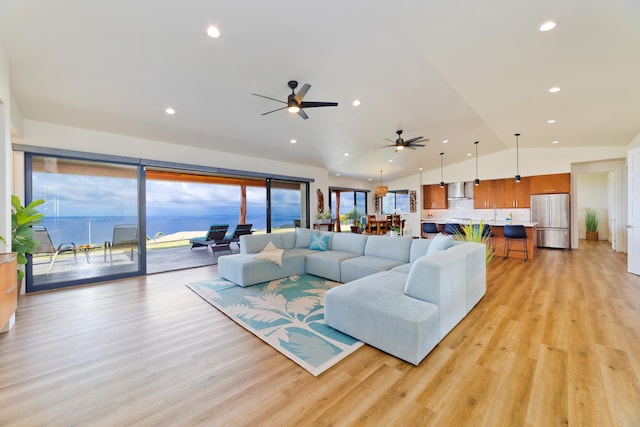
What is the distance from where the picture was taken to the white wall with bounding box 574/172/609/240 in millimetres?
9055

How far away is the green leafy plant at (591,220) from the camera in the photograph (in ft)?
29.9

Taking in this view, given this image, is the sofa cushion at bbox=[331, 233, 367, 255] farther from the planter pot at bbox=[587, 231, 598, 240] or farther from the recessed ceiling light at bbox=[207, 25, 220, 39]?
the planter pot at bbox=[587, 231, 598, 240]

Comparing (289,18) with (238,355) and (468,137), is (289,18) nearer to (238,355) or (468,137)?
(238,355)

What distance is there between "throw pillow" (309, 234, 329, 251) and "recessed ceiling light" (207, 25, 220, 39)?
3.67 meters

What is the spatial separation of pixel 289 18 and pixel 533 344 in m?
3.85

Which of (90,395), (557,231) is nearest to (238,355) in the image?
(90,395)

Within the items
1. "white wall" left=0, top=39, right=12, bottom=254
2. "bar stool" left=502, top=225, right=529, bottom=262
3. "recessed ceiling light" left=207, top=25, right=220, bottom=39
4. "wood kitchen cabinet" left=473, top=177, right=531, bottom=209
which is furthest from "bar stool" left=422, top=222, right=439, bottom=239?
"white wall" left=0, top=39, right=12, bottom=254

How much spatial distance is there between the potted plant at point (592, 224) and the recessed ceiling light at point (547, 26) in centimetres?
1017

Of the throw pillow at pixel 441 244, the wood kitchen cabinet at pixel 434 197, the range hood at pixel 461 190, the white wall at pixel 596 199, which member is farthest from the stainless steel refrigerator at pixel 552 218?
the throw pillow at pixel 441 244

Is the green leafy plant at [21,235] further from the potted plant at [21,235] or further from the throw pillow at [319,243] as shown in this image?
the throw pillow at [319,243]

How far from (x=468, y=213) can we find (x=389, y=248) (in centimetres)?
687

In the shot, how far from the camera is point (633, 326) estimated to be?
106 inches

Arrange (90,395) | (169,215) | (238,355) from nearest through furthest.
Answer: (90,395) < (238,355) < (169,215)

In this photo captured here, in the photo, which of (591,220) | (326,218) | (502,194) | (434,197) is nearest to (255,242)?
(326,218)
